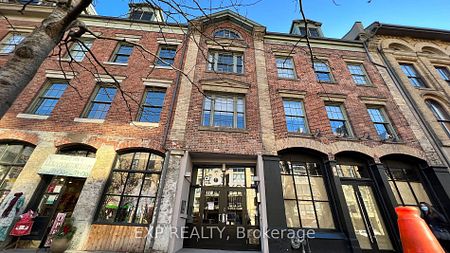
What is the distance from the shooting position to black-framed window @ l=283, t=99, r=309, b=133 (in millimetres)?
8711

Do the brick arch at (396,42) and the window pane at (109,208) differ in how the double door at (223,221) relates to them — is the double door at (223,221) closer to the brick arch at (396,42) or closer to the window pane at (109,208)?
the window pane at (109,208)

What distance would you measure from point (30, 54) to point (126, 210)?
5829 millimetres

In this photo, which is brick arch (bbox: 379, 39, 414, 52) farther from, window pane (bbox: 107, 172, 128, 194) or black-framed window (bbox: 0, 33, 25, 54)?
black-framed window (bbox: 0, 33, 25, 54)

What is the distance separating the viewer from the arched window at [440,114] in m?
9.47

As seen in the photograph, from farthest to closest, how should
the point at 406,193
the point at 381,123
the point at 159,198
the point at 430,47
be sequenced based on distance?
the point at 430,47 < the point at 381,123 < the point at 406,193 < the point at 159,198

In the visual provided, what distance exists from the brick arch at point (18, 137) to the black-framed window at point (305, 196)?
9.54 m

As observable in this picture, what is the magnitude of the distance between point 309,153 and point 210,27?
9094 mm

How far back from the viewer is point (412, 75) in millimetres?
11242

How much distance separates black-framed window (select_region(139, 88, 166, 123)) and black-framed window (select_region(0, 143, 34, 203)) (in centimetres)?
423

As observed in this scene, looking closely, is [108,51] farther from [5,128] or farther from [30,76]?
[30,76]

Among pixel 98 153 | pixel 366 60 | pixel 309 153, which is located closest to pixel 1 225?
pixel 98 153

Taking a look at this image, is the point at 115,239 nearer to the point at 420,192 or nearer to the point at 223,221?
the point at 223,221

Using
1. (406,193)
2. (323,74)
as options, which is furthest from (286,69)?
(406,193)

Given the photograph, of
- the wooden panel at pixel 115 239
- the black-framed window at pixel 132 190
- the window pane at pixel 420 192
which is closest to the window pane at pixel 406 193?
the window pane at pixel 420 192
